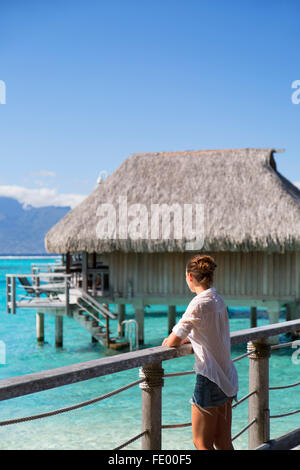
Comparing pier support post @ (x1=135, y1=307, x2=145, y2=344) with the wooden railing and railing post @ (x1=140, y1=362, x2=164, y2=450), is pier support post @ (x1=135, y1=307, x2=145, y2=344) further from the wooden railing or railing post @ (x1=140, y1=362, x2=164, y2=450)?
railing post @ (x1=140, y1=362, x2=164, y2=450)

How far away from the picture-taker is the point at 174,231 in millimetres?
14922

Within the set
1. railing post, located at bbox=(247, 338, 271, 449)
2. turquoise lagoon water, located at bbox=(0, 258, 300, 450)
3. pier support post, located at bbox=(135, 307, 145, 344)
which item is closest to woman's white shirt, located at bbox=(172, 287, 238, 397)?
railing post, located at bbox=(247, 338, 271, 449)

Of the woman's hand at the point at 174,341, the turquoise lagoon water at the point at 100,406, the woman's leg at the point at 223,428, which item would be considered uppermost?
the woman's hand at the point at 174,341

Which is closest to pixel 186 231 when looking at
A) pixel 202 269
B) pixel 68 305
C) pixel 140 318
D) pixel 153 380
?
pixel 140 318

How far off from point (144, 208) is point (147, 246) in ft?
4.57

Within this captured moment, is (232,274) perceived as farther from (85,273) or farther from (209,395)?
(209,395)

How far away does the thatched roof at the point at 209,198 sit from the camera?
14.5 m

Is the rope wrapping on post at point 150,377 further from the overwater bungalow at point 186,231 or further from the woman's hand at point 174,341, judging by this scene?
the overwater bungalow at point 186,231

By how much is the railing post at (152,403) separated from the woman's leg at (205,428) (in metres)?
0.26

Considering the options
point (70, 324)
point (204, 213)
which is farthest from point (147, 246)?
point (70, 324)

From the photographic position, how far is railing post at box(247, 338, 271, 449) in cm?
325

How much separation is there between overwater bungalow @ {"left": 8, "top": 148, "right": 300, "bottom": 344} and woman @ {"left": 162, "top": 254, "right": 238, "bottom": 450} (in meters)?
11.8

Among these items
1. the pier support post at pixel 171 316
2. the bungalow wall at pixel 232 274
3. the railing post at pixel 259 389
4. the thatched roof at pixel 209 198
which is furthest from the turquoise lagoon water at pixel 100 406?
the railing post at pixel 259 389
